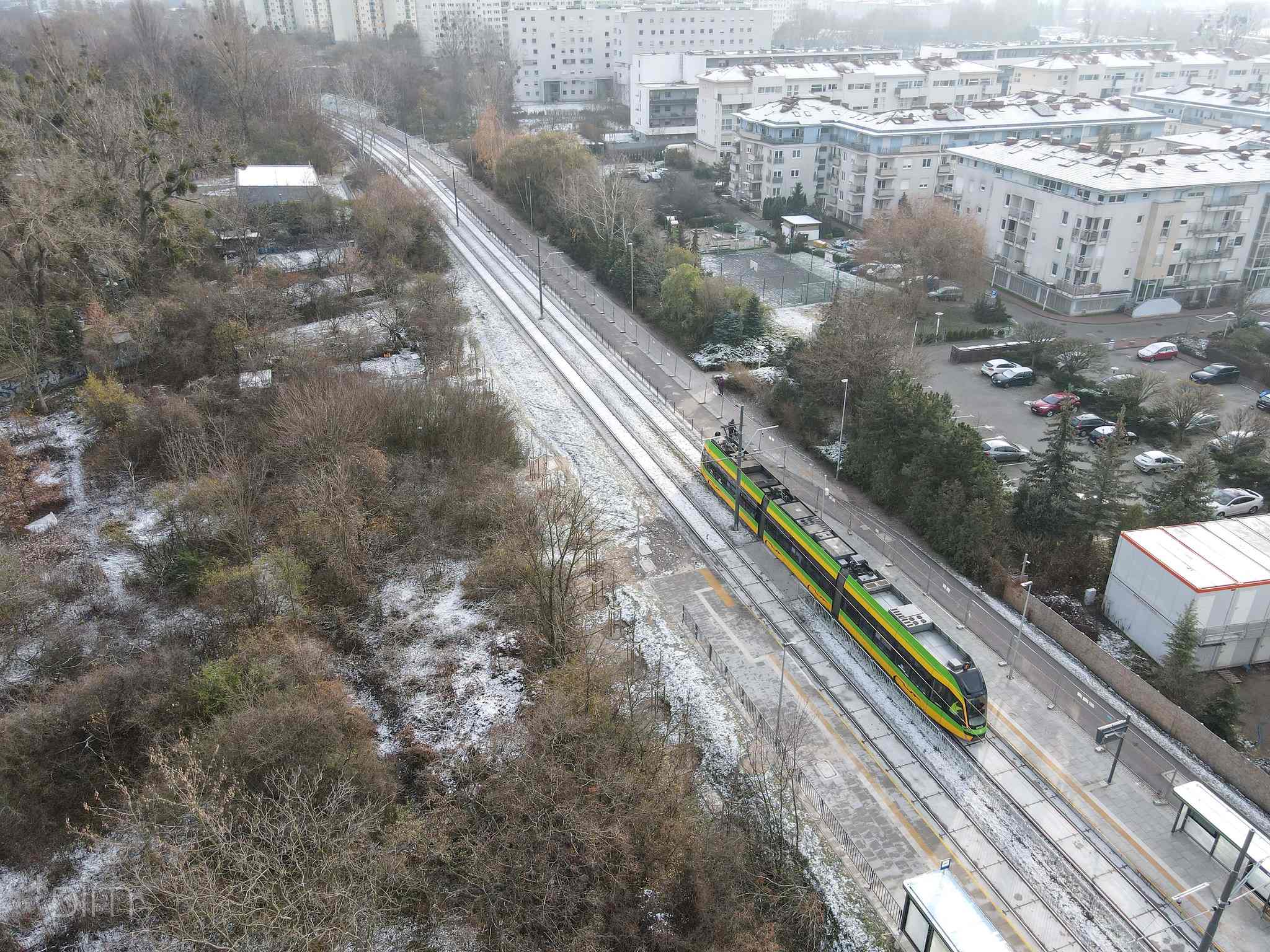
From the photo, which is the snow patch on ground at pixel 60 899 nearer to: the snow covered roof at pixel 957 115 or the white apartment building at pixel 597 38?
the snow covered roof at pixel 957 115

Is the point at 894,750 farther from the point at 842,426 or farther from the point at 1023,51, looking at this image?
the point at 1023,51

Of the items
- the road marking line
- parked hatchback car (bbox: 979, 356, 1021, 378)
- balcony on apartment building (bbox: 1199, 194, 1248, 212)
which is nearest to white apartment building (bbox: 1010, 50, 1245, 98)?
balcony on apartment building (bbox: 1199, 194, 1248, 212)


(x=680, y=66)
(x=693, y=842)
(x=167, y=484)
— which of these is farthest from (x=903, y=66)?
(x=693, y=842)

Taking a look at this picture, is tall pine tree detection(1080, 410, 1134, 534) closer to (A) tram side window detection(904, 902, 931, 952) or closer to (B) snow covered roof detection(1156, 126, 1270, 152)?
(A) tram side window detection(904, 902, 931, 952)

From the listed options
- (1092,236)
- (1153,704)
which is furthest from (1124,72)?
(1153,704)

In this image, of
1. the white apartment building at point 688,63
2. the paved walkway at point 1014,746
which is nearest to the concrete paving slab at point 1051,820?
the paved walkway at point 1014,746
